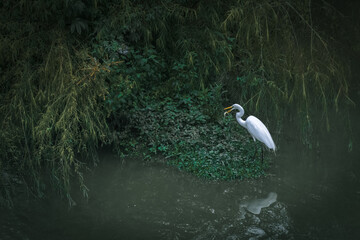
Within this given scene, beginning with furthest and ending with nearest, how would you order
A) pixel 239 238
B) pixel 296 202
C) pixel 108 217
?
pixel 296 202 < pixel 108 217 < pixel 239 238

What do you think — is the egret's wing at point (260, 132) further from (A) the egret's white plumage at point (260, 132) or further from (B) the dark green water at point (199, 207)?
(B) the dark green water at point (199, 207)

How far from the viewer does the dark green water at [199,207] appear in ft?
9.44

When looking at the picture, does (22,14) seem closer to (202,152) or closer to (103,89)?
(103,89)

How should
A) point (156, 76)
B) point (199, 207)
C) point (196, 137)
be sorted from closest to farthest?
point (199, 207), point (196, 137), point (156, 76)

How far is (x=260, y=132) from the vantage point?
367 centimetres

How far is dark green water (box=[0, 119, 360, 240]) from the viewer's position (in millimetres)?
2877

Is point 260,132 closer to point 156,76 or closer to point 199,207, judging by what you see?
point 199,207

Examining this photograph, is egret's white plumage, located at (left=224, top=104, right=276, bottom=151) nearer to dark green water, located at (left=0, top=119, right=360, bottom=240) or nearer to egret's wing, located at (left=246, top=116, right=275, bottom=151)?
egret's wing, located at (left=246, top=116, right=275, bottom=151)

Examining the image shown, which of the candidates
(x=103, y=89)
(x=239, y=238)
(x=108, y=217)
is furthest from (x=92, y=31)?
(x=239, y=238)

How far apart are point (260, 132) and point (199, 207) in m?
0.98

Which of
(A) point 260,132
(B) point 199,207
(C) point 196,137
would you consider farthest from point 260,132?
(B) point 199,207

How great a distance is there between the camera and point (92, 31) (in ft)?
13.0

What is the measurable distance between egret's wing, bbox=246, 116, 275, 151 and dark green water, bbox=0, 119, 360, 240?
1.14 ft

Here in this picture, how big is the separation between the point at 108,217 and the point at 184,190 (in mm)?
765
